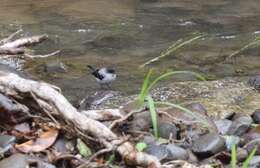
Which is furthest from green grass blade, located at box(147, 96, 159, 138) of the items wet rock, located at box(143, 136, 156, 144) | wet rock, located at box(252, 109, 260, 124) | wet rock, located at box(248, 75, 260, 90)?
wet rock, located at box(248, 75, 260, 90)

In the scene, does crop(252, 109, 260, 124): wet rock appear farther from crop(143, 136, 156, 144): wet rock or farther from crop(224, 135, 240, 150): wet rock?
crop(143, 136, 156, 144): wet rock

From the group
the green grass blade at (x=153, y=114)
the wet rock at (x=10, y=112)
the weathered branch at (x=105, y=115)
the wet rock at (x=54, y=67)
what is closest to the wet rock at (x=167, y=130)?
the green grass blade at (x=153, y=114)

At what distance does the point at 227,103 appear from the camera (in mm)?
5055

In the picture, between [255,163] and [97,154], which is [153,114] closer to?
[97,154]

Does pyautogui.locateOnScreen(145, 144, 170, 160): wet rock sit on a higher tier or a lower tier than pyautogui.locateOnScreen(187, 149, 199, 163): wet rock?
higher

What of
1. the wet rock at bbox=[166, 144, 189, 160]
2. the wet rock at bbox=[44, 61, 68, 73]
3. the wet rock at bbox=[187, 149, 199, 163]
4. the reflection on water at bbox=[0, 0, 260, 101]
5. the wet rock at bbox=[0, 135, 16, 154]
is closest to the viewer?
the wet rock at bbox=[0, 135, 16, 154]

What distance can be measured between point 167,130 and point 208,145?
318mm

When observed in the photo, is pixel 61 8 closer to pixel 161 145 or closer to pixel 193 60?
pixel 193 60

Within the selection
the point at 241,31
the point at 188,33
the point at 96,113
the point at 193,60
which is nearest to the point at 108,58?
the point at 193,60

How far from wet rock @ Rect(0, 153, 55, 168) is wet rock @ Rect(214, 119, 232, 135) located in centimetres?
143

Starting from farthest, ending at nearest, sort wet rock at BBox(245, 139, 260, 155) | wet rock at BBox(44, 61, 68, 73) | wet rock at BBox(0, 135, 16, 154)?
wet rock at BBox(44, 61, 68, 73) → wet rock at BBox(245, 139, 260, 155) → wet rock at BBox(0, 135, 16, 154)

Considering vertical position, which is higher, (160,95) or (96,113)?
(96,113)

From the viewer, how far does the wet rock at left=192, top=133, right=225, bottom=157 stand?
3773 millimetres

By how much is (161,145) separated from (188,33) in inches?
192
